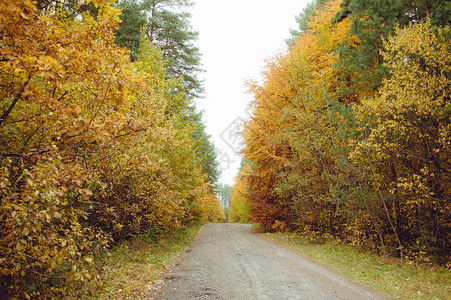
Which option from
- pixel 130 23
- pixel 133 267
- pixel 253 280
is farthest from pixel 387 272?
pixel 130 23

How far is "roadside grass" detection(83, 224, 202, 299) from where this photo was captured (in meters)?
5.15

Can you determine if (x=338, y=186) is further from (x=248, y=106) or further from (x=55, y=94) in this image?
(x=55, y=94)

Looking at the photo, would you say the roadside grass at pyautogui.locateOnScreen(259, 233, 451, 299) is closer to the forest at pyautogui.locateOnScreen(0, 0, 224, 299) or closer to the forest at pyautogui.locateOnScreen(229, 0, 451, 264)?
the forest at pyautogui.locateOnScreen(229, 0, 451, 264)

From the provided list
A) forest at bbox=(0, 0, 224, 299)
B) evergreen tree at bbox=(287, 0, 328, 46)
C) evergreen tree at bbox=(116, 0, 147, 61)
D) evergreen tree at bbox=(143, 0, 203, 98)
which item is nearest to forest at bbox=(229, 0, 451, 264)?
forest at bbox=(0, 0, 224, 299)

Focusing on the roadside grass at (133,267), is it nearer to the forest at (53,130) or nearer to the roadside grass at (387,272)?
the forest at (53,130)

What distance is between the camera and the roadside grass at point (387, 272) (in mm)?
5530

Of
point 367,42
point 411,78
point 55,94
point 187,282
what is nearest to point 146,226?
point 187,282

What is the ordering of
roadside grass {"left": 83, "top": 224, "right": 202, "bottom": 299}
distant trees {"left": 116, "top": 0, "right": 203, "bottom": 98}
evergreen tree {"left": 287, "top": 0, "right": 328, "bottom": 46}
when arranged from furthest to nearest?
evergreen tree {"left": 287, "top": 0, "right": 328, "bottom": 46} → distant trees {"left": 116, "top": 0, "right": 203, "bottom": 98} → roadside grass {"left": 83, "top": 224, "right": 202, "bottom": 299}

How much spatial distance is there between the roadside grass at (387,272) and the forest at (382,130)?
53 cm

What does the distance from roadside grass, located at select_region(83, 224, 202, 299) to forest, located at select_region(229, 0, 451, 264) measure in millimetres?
6581

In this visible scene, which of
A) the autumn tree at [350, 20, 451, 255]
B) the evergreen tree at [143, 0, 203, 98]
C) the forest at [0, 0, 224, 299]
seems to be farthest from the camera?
the evergreen tree at [143, 0, 203, 98]

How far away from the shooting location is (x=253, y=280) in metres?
6.36

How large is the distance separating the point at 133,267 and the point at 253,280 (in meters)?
3.54

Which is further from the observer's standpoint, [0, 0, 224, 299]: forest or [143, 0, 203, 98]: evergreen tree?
[143, 0, 203, 98]: evergreen tree
